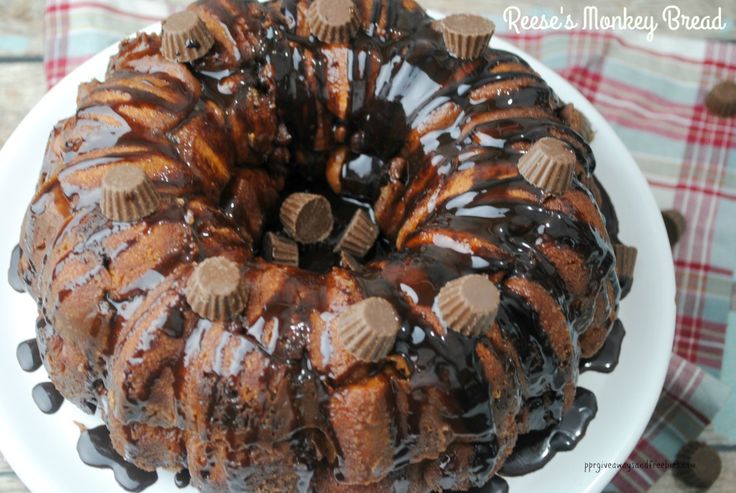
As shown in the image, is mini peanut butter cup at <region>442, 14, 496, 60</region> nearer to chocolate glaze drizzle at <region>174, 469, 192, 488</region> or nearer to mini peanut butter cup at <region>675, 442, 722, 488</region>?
chocolate glaze drizzle at <region>174, 469, 192, 488</region>

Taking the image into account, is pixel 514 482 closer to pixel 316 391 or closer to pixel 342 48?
pixel 316 391

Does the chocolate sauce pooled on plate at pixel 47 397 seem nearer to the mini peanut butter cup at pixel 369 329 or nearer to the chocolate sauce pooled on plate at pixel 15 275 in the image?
the chocolate sauce pooled on plate at pixel 15 275

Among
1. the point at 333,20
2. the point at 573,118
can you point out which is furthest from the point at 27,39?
the point at 573,118

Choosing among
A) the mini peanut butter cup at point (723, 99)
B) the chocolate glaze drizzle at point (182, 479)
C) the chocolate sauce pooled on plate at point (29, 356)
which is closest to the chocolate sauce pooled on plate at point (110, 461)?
the chocolate glaze drizzle at point (182, 479)

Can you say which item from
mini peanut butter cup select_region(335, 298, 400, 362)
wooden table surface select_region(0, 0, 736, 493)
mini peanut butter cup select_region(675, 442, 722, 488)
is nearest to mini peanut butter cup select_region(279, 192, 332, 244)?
mini peanut butter cup select_region(335, 298, 400, 362)

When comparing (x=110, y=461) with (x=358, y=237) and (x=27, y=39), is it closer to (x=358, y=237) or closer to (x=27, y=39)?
(x=358, y=237)

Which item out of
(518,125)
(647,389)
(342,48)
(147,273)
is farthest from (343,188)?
(647,389)

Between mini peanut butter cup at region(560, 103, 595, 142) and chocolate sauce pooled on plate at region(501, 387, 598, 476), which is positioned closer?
chocolate sauce pooled on plate at region(501, 387, 598, 476)
